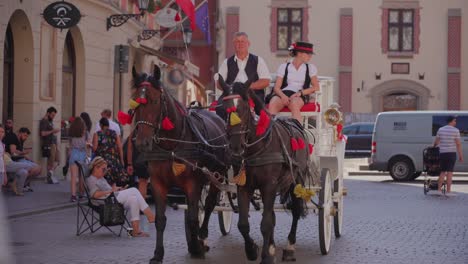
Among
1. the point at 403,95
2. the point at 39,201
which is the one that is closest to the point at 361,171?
the point at 403,95

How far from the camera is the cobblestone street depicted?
1116 cm

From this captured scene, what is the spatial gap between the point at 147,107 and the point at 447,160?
49.5 ft

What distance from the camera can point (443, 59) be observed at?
51.3 m

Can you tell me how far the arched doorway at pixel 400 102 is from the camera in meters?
51.1

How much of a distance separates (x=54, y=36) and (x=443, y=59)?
101ft

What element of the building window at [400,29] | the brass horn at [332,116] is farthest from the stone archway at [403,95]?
the brass horn at [332,116]

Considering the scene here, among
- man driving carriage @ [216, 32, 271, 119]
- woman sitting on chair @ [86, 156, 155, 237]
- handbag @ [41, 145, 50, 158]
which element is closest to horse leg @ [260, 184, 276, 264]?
man driving carriage @ [216, 32, 271, 119]

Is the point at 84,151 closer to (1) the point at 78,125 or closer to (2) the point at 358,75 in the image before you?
(1) the point at 78,125

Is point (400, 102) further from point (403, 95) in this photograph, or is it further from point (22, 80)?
point (22, 80)

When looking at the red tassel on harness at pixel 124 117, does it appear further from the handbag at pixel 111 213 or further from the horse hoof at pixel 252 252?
the handbag at pixel 111 213

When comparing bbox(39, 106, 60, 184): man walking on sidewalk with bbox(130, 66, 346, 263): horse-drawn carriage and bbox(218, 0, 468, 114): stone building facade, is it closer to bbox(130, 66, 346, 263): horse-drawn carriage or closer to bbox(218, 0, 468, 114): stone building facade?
bbox(130, 66, 346, 263): horse-drawn carriage

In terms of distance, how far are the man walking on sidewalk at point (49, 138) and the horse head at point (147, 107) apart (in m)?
13.5

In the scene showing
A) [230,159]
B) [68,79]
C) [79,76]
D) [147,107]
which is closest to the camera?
[230,159]

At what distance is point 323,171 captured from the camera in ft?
40.0
